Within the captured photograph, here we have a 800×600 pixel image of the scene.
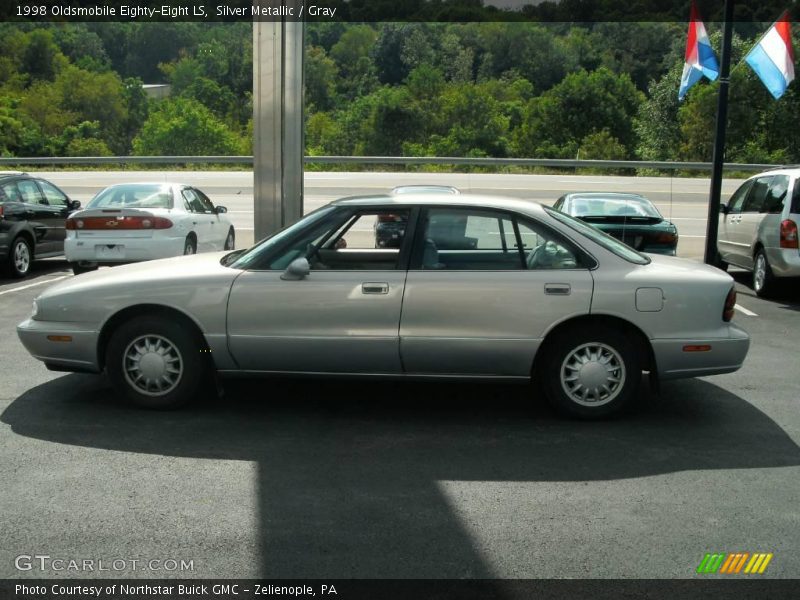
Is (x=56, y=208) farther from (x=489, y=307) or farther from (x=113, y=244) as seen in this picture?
(x=489, y=307)

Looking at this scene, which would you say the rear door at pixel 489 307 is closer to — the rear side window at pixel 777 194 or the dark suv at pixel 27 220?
the rear side window at pixel 777 194

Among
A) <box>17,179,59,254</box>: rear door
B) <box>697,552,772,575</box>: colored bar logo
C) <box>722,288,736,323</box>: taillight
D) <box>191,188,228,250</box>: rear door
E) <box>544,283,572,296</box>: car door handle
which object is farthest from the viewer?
<box>191,188,228,250</box>: rear door

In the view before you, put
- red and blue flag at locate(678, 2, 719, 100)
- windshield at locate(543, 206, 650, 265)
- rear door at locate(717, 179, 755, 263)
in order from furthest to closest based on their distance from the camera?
red and blue flag at locate(678, 2, 719, 100) < rear door at locate(717, 179, 755, 263) < windshield at locate(543, 206, 650, 265)

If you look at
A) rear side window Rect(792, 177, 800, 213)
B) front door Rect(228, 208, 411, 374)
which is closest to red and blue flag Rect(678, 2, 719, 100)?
rear side window Rect(792, 177, 800, 213)

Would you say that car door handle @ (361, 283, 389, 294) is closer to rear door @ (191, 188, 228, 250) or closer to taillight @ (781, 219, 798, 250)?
taillight @ (781, 219, 798, 250)

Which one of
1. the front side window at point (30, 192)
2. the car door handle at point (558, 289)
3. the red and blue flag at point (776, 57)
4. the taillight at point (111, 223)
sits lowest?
the taillight at point (111, 223)

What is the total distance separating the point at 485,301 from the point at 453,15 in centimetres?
8288

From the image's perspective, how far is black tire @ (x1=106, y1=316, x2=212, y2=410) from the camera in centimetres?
653

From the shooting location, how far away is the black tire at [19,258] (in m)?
13.8

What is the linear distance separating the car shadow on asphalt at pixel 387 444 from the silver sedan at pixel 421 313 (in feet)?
1.04

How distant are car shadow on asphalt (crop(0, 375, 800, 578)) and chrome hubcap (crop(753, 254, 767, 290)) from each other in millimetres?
5434

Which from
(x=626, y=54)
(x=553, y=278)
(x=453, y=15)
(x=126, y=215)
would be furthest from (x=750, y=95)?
(x=553, y=278)

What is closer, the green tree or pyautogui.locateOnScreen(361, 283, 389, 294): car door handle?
pyautogui.locateOnScreen(361, 283, 389, 294): car door handle

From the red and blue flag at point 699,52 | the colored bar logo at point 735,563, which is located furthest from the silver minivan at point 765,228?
the colored bar logo at point 735,563
